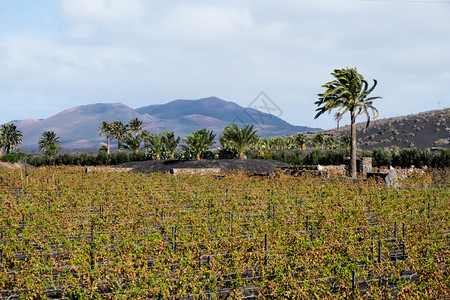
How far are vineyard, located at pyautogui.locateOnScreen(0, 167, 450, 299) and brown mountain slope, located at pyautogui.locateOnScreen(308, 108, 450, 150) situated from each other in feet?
204

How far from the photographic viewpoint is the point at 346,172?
41.8 metres

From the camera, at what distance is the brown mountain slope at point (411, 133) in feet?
279

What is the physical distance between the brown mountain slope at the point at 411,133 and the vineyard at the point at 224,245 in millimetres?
62066

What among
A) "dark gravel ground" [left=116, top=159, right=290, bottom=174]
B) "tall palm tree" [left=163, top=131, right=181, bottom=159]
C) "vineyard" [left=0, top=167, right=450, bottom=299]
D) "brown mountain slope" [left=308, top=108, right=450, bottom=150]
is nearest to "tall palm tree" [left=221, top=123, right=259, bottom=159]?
"dark gravel ground" [left=116, top=159, right=290, bottom=174]

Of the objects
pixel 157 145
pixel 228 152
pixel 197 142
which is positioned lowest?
pixel 228 152

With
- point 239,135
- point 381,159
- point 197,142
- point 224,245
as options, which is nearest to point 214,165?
point 197,142

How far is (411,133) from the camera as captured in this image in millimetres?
91375

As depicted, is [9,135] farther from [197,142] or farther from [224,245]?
[224,245]

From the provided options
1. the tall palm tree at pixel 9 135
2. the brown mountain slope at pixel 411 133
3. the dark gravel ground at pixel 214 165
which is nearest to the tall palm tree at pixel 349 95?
the dark gravel ground at pixel 214 165

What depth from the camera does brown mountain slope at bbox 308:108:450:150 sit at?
279ft

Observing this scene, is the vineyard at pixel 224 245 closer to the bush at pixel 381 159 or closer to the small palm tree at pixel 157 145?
the bush at pixel 381 159

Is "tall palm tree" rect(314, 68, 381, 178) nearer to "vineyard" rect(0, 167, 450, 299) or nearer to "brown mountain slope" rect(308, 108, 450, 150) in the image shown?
"vineyard" rect(0, 167, 450, 299)

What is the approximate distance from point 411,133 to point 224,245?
85545mm

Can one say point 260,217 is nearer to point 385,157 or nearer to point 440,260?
point 440,260
